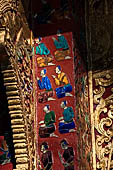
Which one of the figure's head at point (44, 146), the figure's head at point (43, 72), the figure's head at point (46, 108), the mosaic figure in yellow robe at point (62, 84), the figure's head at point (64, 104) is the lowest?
the figure's head at point (44, 146)

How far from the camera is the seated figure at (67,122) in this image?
11.8ft

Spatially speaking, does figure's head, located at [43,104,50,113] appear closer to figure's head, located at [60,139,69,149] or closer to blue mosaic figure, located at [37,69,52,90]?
blue mosaic figure, located at [37,69,52,90]

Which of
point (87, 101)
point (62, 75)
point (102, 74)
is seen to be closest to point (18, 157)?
point (62, 75)

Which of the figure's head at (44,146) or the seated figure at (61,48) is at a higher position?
the seated figure at (61,48)

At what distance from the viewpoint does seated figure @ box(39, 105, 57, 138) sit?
143 inches

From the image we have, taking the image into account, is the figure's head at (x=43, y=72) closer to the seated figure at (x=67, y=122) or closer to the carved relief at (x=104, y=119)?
the seated figure at (x=67, y=122)

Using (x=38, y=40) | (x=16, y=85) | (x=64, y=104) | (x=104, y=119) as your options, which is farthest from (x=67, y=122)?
(x=38, y=40)

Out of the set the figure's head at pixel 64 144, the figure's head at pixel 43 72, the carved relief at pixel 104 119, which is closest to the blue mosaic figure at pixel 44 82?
the figure's head at pixel 43 72

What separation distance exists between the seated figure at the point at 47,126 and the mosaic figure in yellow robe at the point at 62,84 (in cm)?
19

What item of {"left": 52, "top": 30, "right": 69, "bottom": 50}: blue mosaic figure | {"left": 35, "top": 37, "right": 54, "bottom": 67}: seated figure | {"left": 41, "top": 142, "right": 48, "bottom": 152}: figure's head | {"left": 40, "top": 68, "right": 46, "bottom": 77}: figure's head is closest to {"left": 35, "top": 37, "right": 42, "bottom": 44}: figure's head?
{"left": 35, "top": 37, "right": 54, "bottom": 67}: seated figure

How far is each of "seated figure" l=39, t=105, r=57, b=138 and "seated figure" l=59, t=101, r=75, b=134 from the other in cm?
7

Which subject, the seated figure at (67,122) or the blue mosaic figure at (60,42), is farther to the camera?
the blue mosaic figure at (60,42)

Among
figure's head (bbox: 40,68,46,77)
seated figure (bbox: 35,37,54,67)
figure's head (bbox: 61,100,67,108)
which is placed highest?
seated figure (bbox: 35,37,54,67)

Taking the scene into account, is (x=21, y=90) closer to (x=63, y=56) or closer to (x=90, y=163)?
(x=63, y=56)
